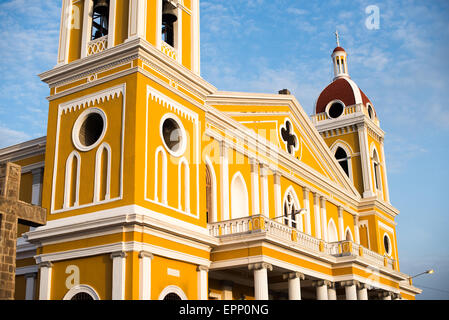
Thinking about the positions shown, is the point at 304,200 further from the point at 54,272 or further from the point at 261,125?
the point at 54,272

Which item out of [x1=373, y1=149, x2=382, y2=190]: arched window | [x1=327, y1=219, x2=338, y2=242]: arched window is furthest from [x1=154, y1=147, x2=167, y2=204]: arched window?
[x1=373, y1=149, x2=382, y2=190]: arched window

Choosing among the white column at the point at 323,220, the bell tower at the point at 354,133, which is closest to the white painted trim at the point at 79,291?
the white column at the point at 323,220

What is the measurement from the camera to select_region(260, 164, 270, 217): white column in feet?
78.5

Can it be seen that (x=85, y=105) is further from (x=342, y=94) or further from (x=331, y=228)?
(x=342, y=94)

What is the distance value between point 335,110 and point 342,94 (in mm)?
1112

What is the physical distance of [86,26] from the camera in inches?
766

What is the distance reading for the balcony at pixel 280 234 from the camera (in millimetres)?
19016

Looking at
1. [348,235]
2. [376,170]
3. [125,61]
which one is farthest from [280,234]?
[376,170]

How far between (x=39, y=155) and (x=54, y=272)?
600 cm

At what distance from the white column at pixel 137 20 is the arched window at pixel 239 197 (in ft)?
24.3

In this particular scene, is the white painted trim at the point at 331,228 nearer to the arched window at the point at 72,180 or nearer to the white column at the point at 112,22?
the arched window at the point at 72,180

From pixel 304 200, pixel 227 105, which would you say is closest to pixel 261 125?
pixel 227 105

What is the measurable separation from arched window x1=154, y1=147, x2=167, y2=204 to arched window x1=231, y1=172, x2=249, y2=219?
17.8ft
